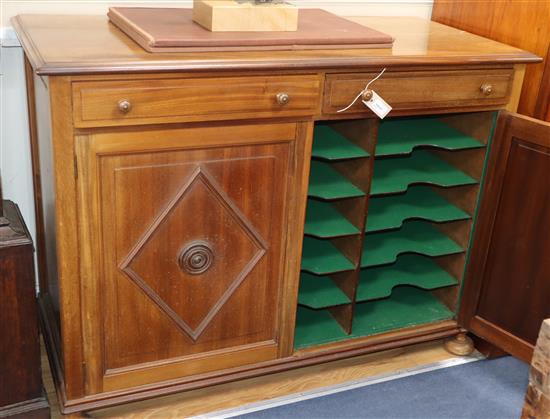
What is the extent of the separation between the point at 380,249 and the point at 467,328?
34cm

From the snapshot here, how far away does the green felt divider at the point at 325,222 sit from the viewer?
171 cm

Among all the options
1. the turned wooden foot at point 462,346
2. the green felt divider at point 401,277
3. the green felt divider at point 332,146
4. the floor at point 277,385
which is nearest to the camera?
the green felt divider at point 332,146

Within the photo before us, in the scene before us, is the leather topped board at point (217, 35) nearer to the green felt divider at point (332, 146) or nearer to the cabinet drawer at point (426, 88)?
the cabinet drawer at point (426, 88)

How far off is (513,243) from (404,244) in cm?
28

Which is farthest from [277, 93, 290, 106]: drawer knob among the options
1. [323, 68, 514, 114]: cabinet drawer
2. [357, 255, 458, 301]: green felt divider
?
[357, 255, 458, 301]: green felt divider

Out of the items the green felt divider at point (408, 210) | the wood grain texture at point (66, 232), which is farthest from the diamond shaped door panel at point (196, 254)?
the green felt divider at point (408, 210)

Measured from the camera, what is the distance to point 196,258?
1.56m

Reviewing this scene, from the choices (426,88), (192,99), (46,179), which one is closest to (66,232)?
(46,179)

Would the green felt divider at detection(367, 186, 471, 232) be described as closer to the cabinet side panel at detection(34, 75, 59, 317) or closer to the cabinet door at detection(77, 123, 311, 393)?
the cabinet door at detection(77, 123, 311, 393)

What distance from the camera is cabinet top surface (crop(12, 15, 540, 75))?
1312mm

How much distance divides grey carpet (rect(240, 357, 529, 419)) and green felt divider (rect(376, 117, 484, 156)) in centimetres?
64

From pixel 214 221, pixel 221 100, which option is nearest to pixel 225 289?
pixel 214 221

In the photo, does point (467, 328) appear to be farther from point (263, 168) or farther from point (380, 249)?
point (263, 168)

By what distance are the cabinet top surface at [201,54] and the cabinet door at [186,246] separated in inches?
5.5
